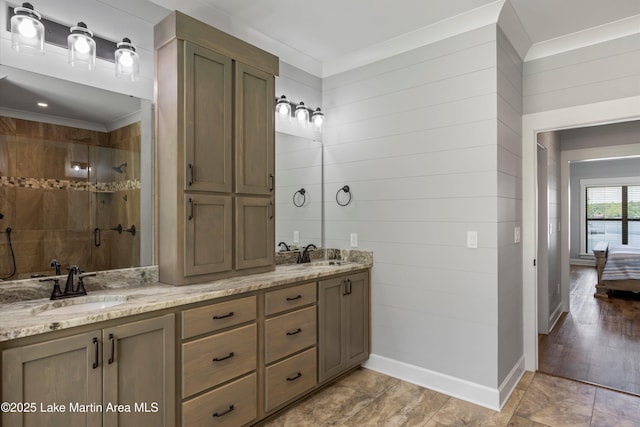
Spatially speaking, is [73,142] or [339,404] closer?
[73,142]

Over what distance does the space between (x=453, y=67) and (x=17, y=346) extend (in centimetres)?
300

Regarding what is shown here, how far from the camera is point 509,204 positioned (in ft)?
9.21

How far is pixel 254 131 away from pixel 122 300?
1.35 m

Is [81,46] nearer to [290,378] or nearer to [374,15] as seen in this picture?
[374,15]

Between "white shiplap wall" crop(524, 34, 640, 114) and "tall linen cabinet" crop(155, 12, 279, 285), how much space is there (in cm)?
226

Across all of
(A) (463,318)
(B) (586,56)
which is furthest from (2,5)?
(B) (586,56)

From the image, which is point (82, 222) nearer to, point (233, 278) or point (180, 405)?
point (233, 278)

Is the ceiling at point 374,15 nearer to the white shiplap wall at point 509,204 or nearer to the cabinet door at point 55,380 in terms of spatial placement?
the white shiplap wall at point 509,204

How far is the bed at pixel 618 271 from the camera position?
5.59 meters

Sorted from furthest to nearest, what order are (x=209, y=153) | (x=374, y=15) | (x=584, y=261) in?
(x=584, y=261) → (x=374, y=15) → (x=209, y=153)

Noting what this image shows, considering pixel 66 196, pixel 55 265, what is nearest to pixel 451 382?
pixel 55 265

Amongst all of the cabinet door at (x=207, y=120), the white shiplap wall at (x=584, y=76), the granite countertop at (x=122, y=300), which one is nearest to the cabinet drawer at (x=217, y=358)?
the granite countertop at (x=122, y=300)

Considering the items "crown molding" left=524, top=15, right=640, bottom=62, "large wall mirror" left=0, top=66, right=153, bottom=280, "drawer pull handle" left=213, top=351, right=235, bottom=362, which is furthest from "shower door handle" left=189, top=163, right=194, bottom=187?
"crown molding" left=524, top=15, right=640, bottom=62

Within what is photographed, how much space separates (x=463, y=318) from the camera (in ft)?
8.80
